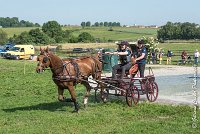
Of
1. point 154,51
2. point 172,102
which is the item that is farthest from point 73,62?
point 154,51

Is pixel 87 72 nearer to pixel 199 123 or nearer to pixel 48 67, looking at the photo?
pixel 48 67

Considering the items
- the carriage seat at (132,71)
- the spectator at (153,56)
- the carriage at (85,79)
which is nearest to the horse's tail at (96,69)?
the carriage at (85,79)

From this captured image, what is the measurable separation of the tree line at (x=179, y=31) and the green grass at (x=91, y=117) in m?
115

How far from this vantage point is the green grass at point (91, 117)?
10.7 metres

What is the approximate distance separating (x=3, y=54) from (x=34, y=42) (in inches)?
1380

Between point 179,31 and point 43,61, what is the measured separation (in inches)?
4860

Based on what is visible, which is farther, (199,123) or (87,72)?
(87,72)

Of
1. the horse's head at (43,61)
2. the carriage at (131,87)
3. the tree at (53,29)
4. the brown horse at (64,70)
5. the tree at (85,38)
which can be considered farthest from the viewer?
the tree at (53,29)

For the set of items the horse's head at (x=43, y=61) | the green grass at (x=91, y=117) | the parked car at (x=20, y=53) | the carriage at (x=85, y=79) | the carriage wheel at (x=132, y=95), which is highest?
the horse's head at (x=43, y=61)

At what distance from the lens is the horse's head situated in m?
13.2

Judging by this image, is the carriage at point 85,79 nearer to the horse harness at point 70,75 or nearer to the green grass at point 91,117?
the horse harness at point 70,75

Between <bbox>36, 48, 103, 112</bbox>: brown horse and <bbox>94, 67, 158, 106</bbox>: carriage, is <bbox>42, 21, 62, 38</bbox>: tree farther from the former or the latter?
<bbox>36, 48, 103, 112</bbox>: brown horse

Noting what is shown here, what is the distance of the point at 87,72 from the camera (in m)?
14.6

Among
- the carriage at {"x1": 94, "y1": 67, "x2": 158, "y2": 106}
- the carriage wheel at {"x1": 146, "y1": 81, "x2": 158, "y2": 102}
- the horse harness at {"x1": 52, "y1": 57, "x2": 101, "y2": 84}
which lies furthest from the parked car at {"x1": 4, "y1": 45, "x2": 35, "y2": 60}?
the horse harness at {"x1": 52, "y1": 57, "x2": 101, "y2": 84}
